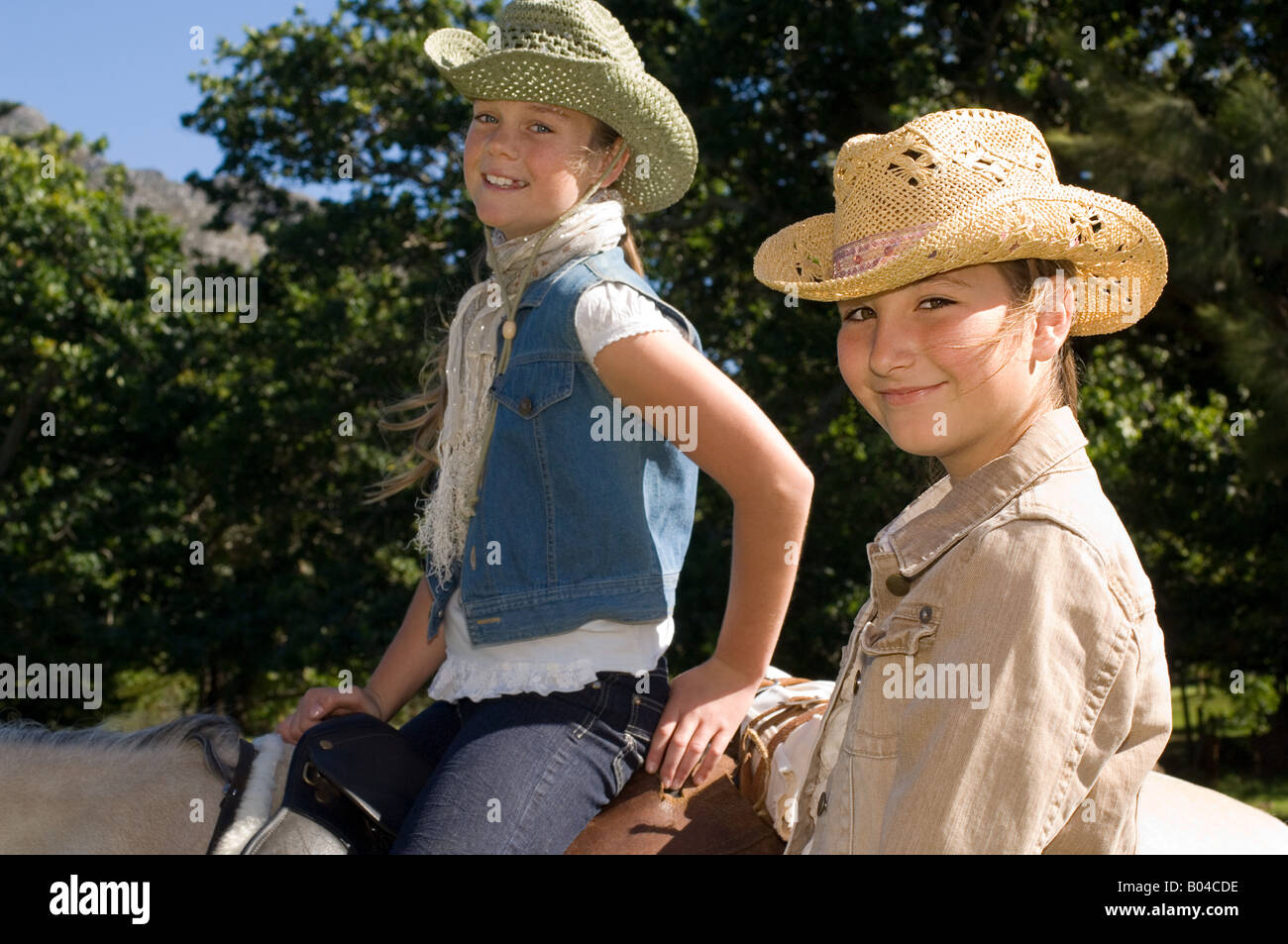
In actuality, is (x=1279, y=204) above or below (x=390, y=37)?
below

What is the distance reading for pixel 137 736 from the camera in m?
2.20

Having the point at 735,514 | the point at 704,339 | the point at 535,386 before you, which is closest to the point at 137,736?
the point at 535,386

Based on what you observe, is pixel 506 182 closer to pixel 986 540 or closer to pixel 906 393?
pixel 906 393

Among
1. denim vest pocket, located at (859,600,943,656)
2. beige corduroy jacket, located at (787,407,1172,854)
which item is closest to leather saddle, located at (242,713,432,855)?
beige corduroy jacket, located at (787,407,1172,854)

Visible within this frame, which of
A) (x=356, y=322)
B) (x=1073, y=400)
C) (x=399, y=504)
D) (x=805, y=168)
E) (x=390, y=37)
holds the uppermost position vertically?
(x=390, y=37)

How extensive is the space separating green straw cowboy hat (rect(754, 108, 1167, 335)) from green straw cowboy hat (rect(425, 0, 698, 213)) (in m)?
0.57

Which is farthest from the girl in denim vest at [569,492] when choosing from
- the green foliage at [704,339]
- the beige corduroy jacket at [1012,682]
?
the green foliage at [704,339]

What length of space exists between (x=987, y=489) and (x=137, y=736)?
5.28 feet

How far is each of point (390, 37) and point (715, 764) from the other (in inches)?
376

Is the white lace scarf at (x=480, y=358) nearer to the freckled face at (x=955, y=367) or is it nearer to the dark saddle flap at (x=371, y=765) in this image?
the dark saddle flap at (x=371, y=765)

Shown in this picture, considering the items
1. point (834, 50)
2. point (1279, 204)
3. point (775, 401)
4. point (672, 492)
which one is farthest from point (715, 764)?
point (834, 50)

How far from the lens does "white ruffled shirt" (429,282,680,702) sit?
76.2 inches

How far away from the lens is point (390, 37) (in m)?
10.2

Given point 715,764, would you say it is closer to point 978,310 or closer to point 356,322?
point 978,310
